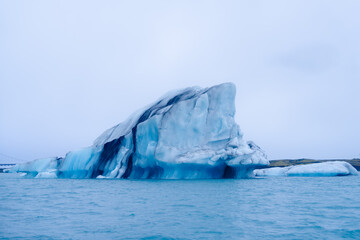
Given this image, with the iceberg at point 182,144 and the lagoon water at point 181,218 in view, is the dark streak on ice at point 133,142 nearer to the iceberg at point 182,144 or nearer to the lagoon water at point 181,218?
the iceberg at point 182,144

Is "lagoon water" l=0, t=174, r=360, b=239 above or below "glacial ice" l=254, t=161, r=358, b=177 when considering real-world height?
below

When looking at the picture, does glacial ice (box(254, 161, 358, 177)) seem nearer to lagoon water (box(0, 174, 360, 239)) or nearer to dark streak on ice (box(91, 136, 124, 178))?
dark streak on ice (box(91, 136, 124, 178))

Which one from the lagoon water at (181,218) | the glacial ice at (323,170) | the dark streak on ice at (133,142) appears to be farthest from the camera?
the glacial ice at (323,170)

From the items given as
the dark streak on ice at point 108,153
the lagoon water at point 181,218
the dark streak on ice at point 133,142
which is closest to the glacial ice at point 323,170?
the dark streak on ice at point 133,142

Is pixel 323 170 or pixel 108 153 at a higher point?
pixel 108 153

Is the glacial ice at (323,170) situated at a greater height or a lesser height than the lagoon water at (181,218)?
greater

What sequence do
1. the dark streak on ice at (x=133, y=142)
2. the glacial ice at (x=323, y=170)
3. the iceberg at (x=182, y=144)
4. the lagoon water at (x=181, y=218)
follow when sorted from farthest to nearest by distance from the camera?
the glacial ice at (x=323, y=170)
the dark streak on ice at (x=133, y=142)
the iceberg at (x=182, y=144)
the lagoon water at (x=181, y=218)

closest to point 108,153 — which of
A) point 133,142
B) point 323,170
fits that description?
point 133,142

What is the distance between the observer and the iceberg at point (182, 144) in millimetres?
19092

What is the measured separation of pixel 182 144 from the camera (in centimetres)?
1972

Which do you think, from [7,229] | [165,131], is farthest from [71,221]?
[165,131]

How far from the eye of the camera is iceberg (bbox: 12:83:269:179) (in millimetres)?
19092

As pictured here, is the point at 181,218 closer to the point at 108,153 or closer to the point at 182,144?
the point at 182,144

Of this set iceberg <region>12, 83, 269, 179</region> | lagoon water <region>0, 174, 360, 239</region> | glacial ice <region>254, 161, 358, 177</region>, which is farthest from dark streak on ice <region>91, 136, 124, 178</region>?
glacial ice <region>254, 161, 358, 177</region>
